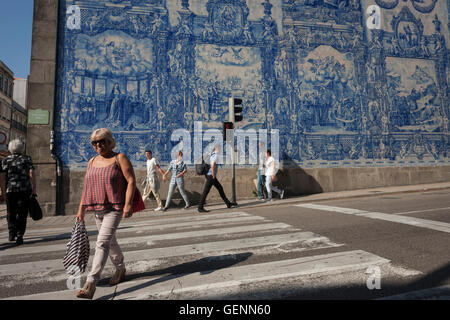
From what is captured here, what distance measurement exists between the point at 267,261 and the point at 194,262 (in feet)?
3.01

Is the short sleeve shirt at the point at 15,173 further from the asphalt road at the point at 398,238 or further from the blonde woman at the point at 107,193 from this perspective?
the asphalt road at the point at 398,238

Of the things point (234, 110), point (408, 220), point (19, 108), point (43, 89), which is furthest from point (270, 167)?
point (19, 108)

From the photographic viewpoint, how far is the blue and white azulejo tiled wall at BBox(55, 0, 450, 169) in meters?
10.7

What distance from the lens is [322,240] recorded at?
426cm

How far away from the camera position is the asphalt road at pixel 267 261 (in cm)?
259

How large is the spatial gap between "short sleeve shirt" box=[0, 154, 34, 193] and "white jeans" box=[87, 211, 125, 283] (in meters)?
3.22

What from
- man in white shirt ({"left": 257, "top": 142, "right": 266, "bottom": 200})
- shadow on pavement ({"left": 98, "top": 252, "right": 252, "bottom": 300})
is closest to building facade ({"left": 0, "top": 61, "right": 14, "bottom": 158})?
man in white shirt ({"left": 257, "top": 142, "right": 266, "bottom": 200})

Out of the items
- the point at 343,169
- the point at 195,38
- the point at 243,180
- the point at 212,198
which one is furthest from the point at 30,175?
the point at 343,169

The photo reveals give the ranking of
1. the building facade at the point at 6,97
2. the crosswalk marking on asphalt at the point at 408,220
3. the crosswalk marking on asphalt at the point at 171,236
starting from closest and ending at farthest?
1. the crosswalk marking on asphalt at the point at 171,236
2. the crosswalk marking on asphalt at the point at 408,220
3. the building facade at the point at 6,97

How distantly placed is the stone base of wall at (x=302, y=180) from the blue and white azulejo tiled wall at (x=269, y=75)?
1.32ft

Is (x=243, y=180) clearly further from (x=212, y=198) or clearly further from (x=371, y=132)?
(x=371, y=132)

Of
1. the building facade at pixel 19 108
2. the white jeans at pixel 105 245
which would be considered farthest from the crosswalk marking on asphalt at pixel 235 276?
the building facade at pixel 19 108
